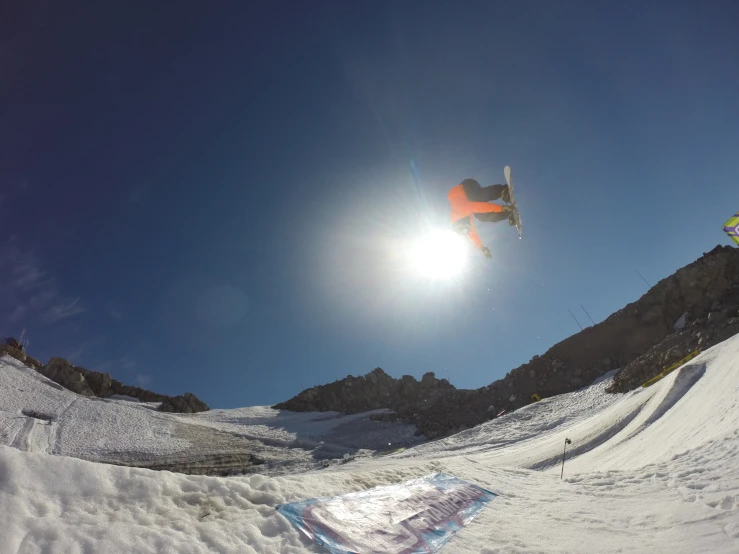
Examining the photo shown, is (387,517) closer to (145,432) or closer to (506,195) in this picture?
(506,195)

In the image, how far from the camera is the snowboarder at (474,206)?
446 inches

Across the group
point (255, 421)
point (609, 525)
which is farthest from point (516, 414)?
point (255, 421)

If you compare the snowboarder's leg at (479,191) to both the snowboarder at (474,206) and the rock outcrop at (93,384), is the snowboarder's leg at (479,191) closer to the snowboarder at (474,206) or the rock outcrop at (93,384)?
the snowboarder at (474,206)

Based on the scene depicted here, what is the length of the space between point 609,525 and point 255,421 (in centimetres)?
4328

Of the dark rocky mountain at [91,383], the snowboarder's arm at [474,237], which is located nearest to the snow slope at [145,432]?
the dark rocky mountain at [91,383]

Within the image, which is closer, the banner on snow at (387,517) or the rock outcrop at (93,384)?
the banner on snow at (387,517)

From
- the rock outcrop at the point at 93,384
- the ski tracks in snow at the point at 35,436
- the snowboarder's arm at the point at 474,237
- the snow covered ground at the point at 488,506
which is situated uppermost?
the rock outcrop at the point at 93,384

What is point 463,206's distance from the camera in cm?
1158

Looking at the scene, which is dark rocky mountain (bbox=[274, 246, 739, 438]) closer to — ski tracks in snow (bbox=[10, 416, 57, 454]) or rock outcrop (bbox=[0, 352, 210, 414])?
rock outcrop (bbox=[0, 352, 210, 414])

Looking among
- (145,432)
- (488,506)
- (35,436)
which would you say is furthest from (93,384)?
(488,506)

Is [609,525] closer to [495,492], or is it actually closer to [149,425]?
[495,492]

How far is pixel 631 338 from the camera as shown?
33.2 metres

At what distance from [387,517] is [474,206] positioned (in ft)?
29.7

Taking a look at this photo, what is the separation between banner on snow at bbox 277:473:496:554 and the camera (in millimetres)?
3789
